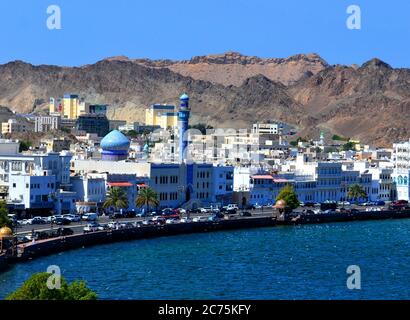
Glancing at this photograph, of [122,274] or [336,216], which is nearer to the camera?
[122,274]

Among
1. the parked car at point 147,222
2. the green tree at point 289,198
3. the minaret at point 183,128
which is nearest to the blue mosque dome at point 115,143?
the minaret at point 183,128

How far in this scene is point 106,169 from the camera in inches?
2596

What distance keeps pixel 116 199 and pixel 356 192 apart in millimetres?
22945

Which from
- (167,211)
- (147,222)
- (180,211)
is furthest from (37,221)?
(180,211)

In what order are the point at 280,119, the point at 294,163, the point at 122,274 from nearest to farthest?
the point at 122,274 → the point at 294,163 → the point at 280,119

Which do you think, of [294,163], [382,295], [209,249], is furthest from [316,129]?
[382,295]

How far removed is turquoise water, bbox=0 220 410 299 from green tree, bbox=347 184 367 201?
65.6 ft

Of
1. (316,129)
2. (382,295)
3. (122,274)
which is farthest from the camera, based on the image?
(316,129)

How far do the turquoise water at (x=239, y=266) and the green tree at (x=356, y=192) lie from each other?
19984mm

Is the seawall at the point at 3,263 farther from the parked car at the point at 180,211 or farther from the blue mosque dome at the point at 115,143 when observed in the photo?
the blue mosque dome at the point at 115,143

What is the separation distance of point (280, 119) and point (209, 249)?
480 feet

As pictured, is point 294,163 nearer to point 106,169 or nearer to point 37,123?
point 106,169

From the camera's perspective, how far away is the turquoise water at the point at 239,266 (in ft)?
115

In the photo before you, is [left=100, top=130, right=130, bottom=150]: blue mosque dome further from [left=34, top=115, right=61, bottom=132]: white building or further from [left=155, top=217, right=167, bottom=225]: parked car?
[left=34, top=115, right=61, bottom=132]: white building
